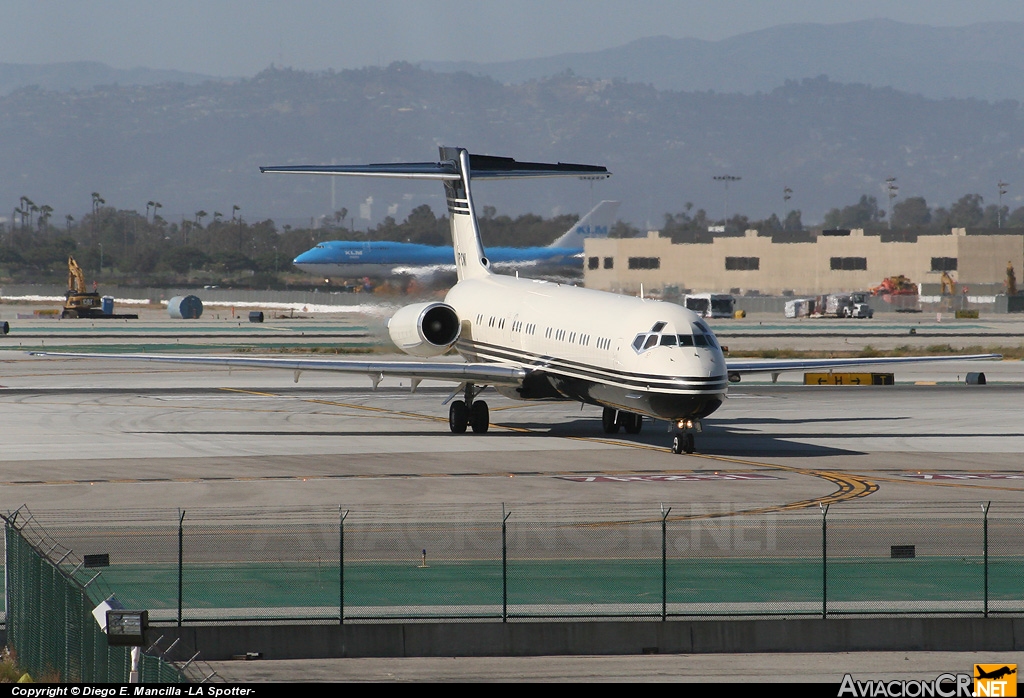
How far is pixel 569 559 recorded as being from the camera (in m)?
19.3

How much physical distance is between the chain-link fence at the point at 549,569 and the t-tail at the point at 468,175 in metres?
24.5

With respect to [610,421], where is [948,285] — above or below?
above

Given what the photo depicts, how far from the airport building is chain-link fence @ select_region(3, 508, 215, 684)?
402ft

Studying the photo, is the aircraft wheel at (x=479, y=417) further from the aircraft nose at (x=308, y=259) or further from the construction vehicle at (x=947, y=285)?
the aircraft nose at (x=308, y=259)

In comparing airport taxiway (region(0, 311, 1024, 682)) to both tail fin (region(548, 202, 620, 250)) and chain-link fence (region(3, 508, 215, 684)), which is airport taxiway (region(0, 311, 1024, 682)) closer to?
chain-link fence (region(3, 508, 215, 684))

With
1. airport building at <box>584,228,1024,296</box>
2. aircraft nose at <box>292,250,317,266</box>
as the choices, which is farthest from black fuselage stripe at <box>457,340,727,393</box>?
aircraft nose at <box>292,250,317,266</box>

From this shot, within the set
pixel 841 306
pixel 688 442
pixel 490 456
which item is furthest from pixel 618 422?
pixel 841 306

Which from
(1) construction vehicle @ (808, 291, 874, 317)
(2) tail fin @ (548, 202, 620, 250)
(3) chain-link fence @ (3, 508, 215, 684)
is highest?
(2) tail fin @ (548, 202, 620, 250)

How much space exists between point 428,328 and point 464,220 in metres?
6.45

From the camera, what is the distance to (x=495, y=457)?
3316 cm

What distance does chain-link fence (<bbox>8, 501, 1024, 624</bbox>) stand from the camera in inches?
709

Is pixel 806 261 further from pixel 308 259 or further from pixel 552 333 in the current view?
pixel 552 333

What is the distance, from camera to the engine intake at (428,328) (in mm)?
40938

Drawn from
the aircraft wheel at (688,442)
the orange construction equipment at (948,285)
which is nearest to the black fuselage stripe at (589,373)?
the aircraft wheel at (688,442)
